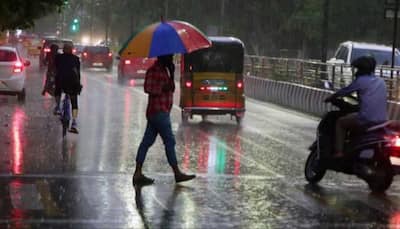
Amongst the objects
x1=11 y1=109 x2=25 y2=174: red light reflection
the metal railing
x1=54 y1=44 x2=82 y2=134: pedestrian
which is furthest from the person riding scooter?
the metal railing

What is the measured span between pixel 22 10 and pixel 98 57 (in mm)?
35579

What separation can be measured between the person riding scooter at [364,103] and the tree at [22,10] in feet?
26.1

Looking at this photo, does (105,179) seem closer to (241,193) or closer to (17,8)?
(241,193)

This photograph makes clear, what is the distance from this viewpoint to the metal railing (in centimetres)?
2148

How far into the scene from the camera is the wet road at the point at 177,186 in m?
8.73

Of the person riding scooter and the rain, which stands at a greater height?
the person riding scooter

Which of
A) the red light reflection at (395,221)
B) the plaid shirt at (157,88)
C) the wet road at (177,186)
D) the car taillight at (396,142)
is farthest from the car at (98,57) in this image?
the red light reflection at (395,221)

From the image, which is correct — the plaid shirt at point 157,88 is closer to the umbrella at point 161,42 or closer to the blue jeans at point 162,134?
the blue jeans at point 162,134

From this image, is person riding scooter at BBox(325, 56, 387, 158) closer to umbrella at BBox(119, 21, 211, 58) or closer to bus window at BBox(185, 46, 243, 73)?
umbrella at BBox(119, 21, 211, 58)

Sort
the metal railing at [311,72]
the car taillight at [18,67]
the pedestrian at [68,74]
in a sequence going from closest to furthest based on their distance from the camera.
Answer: the pedestrian at [68,74], the metal railing at [311,72], the car taillight at [18,67]

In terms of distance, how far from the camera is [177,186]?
1077 cm

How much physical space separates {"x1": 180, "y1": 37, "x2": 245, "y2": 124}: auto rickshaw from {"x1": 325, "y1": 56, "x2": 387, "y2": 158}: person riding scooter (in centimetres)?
982

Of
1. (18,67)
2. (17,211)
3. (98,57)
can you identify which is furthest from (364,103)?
(98,57)

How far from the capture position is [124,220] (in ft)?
28.0
